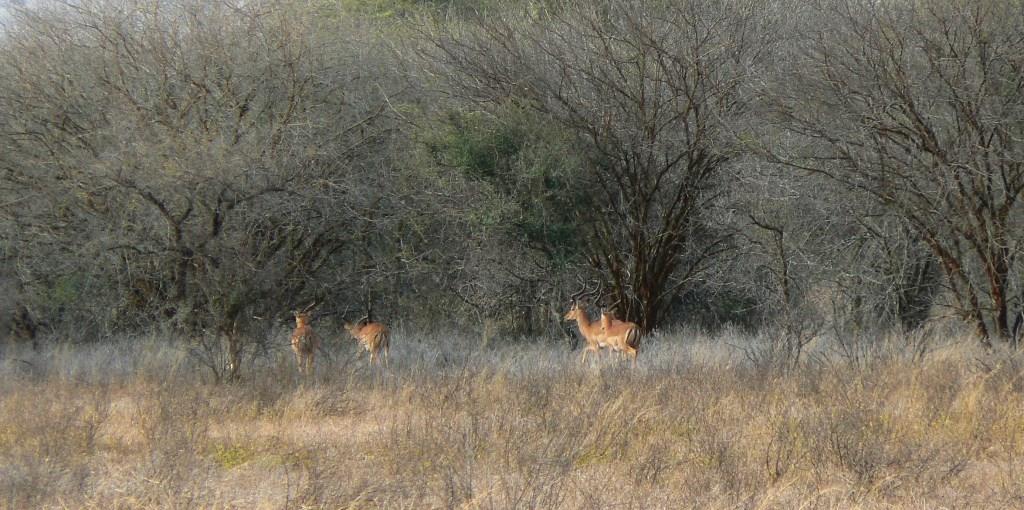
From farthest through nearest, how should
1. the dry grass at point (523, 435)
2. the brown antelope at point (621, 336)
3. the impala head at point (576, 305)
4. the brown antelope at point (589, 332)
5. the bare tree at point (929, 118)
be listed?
the impala head at point (576, 305) → the brown antelope at point (589, 332) → the brown antelope at point (621, 336) → the bare tree at point (929, 118) → the dry grass at point (523, 435)

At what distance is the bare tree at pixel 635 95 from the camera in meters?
13.6

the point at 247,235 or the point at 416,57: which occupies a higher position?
the point at 416,57

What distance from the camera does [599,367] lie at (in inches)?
432

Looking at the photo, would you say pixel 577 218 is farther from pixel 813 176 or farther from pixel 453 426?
pixel 453 426

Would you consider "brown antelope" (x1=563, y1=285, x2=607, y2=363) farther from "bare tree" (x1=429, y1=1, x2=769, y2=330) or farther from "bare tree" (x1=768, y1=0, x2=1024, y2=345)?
"bare tree" (x1=768, y1=0, x2=1024, y2=345)

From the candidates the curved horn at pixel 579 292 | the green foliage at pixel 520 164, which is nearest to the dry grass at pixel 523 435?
the curved horn at pixel 579 292

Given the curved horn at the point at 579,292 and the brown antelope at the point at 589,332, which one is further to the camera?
the curved horn at the point at 579,292

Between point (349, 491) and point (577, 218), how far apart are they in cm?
904

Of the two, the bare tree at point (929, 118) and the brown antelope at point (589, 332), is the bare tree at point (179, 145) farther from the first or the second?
the bare tree at point (929, 118)

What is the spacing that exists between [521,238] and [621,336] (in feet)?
10.3

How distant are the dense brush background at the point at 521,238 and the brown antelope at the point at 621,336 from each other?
277mm

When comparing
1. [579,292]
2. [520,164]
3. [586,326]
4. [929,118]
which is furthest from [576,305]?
[929,118]

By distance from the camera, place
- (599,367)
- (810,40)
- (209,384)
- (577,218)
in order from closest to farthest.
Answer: (209,384), (599,367), (810,40), (577,218)

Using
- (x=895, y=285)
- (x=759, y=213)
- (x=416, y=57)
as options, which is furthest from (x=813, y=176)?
(x=416, y=57)
